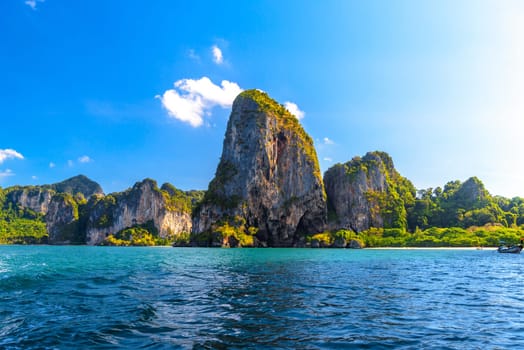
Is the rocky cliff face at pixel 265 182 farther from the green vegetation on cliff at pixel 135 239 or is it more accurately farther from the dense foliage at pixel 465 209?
the green vegetation on cliff at pixel 135 239

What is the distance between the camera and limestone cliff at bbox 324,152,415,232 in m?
147

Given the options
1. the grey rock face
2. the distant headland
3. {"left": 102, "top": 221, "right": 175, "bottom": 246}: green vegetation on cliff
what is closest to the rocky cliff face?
the distant headland

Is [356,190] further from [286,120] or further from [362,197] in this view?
[286,120]

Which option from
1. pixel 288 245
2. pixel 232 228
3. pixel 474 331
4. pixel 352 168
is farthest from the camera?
pixel 352 168

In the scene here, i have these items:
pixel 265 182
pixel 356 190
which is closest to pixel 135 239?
pixel 265 182

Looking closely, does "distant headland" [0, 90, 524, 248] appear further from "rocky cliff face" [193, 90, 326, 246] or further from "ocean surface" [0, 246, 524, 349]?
"ocean surface" [0, 246, 524, 349]

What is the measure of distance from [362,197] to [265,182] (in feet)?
143

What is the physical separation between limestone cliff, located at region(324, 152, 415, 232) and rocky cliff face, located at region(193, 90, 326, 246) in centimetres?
1389

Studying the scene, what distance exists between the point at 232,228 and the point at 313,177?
Answer: 3963cm

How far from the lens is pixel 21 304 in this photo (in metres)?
14.9

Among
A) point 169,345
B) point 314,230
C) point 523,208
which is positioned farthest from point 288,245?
point 169,345

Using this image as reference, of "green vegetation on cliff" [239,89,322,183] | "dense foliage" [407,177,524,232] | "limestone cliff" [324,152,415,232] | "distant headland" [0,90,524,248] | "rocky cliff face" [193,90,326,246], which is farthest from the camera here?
"limestone cliff" [324,152,415,232]

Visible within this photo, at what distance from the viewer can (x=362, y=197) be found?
148m

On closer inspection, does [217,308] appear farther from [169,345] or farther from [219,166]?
[219,166]
